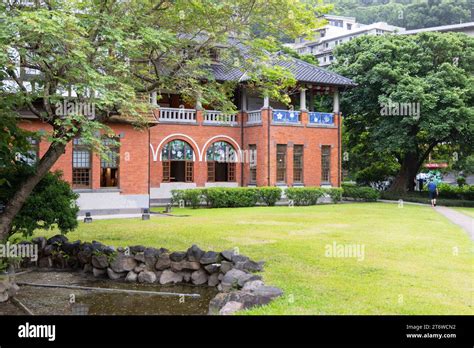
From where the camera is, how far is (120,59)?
37.1 ft

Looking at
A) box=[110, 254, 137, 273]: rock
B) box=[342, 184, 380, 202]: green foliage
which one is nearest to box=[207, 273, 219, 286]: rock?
box=[110, 254, 137, 273]: rock

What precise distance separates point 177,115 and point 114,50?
718 inches

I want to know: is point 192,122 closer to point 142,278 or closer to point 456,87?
point 456,87

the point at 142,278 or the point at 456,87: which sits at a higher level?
the point at 456,87

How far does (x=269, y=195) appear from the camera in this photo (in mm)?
26859

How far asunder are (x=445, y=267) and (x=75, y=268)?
26.8 feet

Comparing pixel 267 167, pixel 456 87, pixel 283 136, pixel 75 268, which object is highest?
pixel 456 87

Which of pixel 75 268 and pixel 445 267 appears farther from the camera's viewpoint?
pixel 75 268

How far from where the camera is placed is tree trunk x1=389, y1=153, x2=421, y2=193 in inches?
1356

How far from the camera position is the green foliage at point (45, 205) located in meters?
11.0

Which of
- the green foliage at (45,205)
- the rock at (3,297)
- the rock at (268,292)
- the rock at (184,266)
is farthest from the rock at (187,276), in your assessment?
the rock at (3,297)

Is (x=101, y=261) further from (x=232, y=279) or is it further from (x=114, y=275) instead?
(x=232, y=279)
